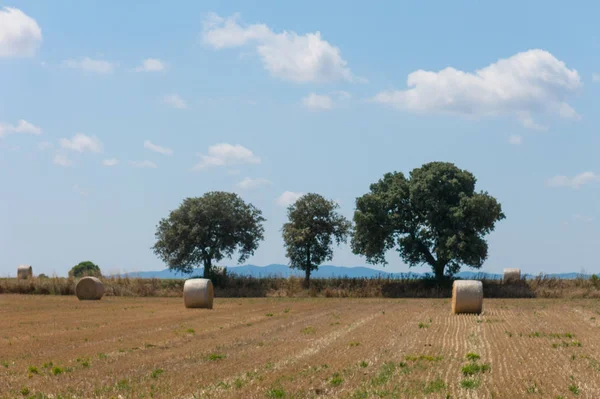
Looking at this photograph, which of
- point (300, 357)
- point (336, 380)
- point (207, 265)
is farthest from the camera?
point (207, 265)

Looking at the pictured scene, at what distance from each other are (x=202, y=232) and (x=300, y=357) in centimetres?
4533

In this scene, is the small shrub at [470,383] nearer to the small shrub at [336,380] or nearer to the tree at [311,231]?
the small shrub at [336,380]

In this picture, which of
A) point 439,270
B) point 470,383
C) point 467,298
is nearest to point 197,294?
point 467,298

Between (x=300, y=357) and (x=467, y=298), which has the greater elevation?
(x=467, y=298)

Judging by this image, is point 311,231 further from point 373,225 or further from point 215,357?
point 215,357

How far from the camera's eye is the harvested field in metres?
13.8

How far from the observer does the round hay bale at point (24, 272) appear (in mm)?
60275

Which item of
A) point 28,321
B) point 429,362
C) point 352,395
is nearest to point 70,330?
point 28,321

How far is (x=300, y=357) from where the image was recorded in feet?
59.0

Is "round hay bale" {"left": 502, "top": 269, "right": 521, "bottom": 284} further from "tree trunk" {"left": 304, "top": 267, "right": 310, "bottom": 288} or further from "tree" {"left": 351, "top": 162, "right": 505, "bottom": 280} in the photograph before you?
"tree trunk" {"left": 304, "top": 267, "right": 310, "bottom": 288}

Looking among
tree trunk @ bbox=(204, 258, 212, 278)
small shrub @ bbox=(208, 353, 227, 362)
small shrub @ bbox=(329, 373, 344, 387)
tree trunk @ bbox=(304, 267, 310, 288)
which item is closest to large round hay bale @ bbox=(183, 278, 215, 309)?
small shrub @ bbox=(208, 353, 227, 362)

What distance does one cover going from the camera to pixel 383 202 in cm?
5781

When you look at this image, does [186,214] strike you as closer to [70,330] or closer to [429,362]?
[70,330]

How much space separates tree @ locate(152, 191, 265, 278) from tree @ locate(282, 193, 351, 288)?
143 inches
